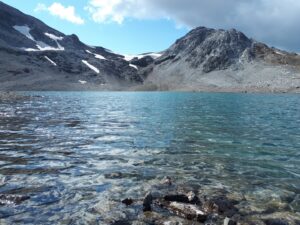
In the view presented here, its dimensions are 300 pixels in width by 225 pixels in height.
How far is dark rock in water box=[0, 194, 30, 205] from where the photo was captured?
576 inches

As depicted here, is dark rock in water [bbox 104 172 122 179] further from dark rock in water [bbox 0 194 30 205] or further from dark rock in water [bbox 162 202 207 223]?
dark rock in water [bbox 162 202 207 223]

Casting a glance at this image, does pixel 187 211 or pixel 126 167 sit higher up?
pixel 187 211

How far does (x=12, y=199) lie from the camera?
14922 mm

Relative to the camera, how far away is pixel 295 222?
13.6 m

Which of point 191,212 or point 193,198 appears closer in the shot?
point 191,212

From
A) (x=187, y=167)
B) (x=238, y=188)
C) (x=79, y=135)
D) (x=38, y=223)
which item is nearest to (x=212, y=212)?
(x=238, y=188)

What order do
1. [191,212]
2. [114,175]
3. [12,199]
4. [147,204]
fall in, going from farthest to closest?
[114,175]
[12,199]
[147,204]
[191,212]

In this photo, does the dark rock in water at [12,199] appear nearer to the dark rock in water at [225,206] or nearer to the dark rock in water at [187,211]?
the dark rock in water at [187,211]

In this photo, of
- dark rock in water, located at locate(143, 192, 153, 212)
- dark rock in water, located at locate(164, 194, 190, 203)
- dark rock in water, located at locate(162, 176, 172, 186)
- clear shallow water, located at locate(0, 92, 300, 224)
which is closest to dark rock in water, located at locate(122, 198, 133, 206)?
clear shallow water, located at locate(0, 92, 300, 224)

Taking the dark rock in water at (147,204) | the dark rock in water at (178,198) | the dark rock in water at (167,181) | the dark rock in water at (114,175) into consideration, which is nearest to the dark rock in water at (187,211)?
the dark rock in water at (178,198)

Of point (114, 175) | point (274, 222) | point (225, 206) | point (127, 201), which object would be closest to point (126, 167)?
point (114, 175)

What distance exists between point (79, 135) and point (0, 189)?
17577 mm

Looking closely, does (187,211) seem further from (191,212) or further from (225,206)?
(225,206)

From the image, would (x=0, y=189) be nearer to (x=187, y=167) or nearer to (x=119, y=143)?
(x=187, y=167)
